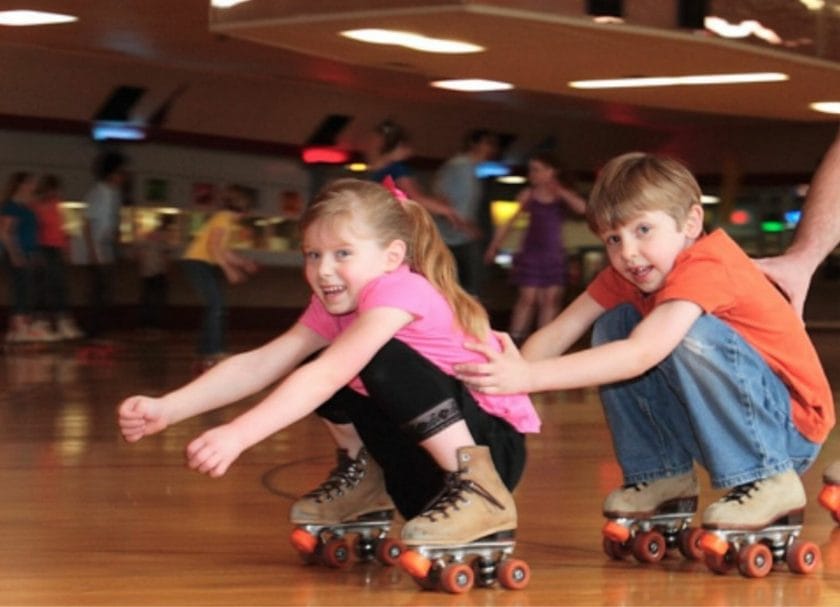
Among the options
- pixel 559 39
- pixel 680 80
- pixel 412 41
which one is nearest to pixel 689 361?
pixel 559 39

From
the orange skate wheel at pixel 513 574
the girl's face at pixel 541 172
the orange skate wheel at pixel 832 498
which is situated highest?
the orange skate wheel at pixel 513 574

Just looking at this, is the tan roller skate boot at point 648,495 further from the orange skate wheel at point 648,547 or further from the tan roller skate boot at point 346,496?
the tan roller skate boot at point 346,496

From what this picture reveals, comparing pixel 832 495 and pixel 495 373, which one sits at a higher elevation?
pixel 495 373

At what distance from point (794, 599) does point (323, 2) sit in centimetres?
463

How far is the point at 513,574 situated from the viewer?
8.46 feet

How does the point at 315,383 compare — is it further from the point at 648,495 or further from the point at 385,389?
the point at 648,495

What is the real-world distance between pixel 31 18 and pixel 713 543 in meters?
9.03

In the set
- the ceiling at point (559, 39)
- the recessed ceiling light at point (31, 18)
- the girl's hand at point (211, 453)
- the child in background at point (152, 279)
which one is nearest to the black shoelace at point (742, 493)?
the girl's hand at point (211, 453)

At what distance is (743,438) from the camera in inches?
108

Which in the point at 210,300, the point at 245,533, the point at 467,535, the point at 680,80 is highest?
the point at 467,535

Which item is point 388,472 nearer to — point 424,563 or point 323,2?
point 424,563

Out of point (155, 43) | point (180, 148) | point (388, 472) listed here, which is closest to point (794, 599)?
point (388, 472)

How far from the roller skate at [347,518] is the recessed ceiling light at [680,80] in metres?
6.06

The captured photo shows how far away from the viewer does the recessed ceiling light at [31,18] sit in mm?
10492
